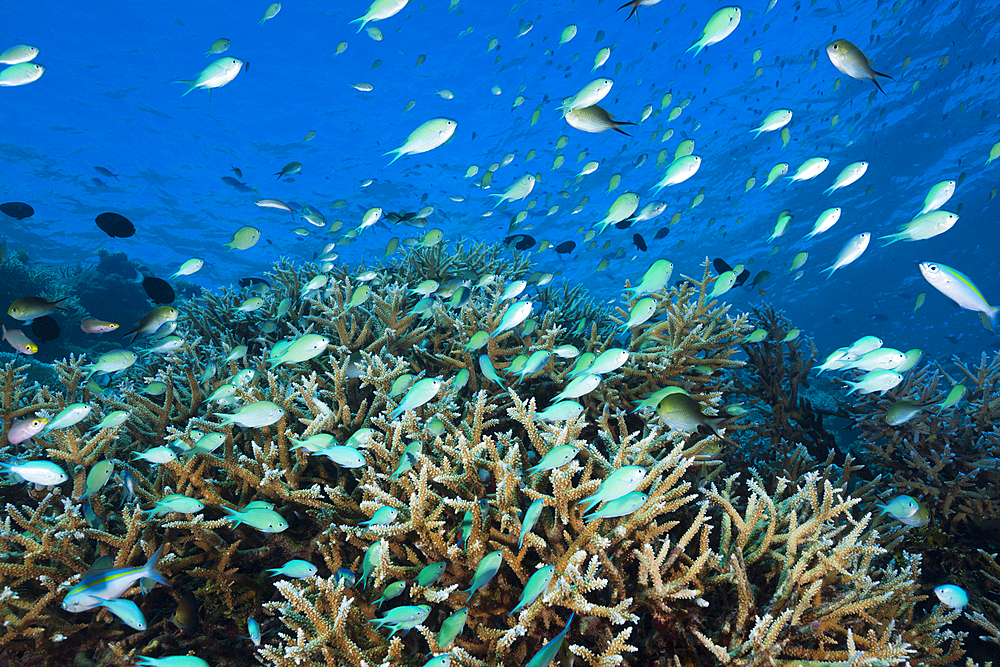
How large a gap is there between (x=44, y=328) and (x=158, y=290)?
1.25 metres

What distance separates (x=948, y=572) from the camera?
10.8 feet

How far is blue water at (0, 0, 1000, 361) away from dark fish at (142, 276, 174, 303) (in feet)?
69.2

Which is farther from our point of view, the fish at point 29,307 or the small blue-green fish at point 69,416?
the fish at point 29,307

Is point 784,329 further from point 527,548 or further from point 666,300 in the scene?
point 527,548

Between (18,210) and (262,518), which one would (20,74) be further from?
(262,518)

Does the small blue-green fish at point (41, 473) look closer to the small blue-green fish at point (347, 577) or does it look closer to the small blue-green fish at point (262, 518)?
the small blue-green fish at point (262, 518)

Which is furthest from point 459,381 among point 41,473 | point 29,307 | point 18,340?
point 18,340

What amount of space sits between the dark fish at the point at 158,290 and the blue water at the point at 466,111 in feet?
69.2

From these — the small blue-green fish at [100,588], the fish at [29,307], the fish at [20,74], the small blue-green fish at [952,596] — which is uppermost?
the fish at [20,74]

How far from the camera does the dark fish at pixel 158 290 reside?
440cm

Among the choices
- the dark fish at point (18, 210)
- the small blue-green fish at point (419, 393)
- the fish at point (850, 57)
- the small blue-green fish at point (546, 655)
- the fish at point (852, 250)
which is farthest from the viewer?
the dark fish at point (18, 210)

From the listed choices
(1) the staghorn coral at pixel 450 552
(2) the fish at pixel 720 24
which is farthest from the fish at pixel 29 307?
(2) the fish at pixel 720 24

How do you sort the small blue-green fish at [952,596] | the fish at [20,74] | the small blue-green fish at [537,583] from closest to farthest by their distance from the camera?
1. the small blue-green fish at [537,583]
2. the small blue-green fish at [952,596]
3. the fish at [20,74]

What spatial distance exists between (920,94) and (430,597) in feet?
117
